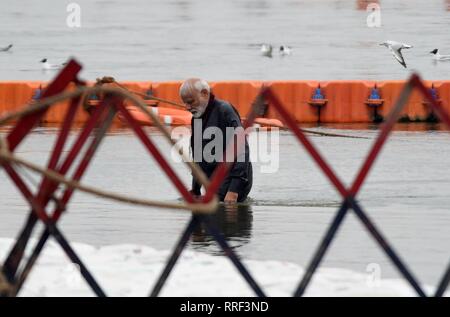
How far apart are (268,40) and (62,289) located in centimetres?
6260

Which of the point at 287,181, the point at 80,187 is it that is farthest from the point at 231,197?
the point at 80,187

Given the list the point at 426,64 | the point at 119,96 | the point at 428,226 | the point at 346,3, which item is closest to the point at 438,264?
the point at 428,226

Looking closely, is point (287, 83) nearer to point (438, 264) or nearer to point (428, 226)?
point (428, 226)

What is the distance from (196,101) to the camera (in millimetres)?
13047

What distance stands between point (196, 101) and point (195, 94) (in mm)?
78

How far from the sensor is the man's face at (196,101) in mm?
12984

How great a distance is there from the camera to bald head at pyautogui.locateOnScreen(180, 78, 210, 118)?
12906mm

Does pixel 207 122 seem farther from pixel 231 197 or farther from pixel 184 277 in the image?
pixel 184 277

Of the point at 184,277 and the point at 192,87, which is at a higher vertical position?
the point at 192,87

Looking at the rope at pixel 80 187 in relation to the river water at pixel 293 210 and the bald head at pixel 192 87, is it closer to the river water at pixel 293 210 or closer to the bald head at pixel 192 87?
the river water at pixel 293 210

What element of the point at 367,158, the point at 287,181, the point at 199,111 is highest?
the point at 367,158

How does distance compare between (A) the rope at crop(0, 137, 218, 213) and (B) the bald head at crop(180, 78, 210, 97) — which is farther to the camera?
(B) the bald head at crop(180, 78, 210, 97)

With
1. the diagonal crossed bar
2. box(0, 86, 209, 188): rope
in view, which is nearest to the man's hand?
the diagonal crossed bar

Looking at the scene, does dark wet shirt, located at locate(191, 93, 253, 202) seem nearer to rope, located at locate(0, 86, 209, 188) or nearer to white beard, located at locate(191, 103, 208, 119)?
white beard, located at locate(191, 103, 208, 119)
